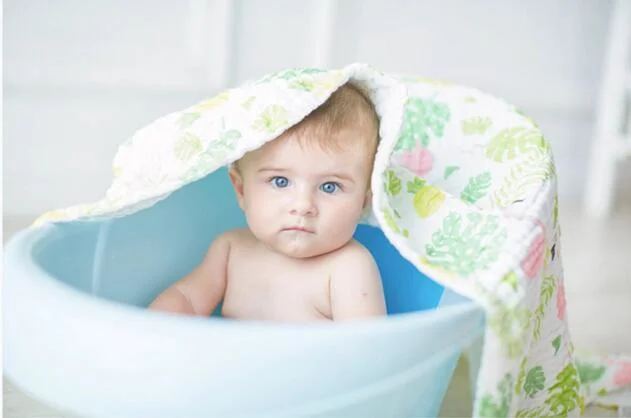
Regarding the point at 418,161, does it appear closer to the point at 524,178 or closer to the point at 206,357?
the point at 524,178

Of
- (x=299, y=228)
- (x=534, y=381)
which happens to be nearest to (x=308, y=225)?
(x=299, y=228)

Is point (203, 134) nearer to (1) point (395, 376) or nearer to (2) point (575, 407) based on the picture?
(1) point (395, 376)

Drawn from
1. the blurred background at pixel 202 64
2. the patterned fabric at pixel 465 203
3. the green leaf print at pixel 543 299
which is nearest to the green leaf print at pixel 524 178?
the patterned fabric at pixel 465 203

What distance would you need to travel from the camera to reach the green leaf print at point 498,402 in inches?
29.5

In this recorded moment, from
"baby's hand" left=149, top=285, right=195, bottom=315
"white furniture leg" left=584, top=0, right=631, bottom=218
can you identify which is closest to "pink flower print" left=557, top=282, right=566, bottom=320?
"baby's hand" left=149, top=285, right=195, bottom=315

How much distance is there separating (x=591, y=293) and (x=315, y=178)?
0.94m

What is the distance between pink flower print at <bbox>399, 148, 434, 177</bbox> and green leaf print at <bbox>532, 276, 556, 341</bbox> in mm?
294

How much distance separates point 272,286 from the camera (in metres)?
1.01

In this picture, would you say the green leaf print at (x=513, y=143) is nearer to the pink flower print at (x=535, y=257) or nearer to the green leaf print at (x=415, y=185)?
the green leaf print at (x=415, y=185)

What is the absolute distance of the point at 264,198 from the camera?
0.96 m

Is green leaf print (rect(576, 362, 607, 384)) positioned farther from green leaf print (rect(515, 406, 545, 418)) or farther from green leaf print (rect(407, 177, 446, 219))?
green leaf print (rect(407, 177, 446, 219))

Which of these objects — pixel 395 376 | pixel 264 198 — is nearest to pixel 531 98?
pixel 264 198

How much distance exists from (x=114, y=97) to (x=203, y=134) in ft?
3.42

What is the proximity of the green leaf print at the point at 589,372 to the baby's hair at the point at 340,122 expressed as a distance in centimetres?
52
